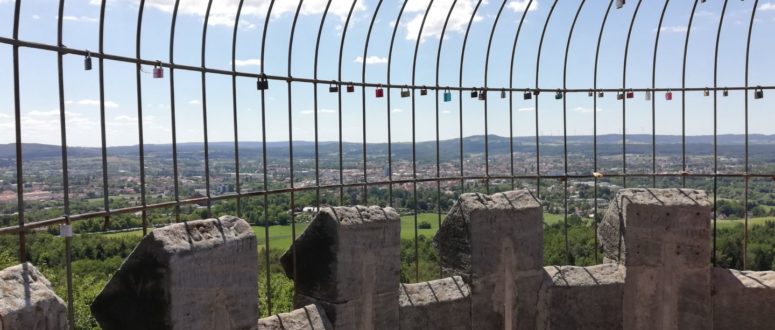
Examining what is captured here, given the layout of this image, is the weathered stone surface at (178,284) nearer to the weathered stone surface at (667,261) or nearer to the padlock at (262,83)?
the padlock at (262,83)

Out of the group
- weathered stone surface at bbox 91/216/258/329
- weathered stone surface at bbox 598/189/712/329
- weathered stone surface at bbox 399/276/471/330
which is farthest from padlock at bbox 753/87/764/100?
weathered stone surface at bbox 91/216/258/329

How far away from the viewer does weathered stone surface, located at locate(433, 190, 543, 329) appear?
26.0 ft

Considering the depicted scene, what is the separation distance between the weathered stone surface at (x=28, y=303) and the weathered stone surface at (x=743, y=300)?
25.8 feet

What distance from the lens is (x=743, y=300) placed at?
8312mm

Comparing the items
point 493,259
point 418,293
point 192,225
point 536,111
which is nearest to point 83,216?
point 192,225

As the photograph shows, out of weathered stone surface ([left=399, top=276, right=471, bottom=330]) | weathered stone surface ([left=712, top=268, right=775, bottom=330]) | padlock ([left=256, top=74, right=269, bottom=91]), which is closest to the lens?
padlock ([left=256, top=74, right=269, bottom=91])

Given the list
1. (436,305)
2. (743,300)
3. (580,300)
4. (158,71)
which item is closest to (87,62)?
(158,71)

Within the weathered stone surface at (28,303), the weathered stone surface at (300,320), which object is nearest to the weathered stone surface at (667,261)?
the weathered stone surface at (300,320)

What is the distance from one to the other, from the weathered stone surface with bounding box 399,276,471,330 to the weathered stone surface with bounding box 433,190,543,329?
0.16m

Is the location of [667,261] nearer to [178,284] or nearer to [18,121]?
[178,284]

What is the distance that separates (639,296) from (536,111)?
2.89 m

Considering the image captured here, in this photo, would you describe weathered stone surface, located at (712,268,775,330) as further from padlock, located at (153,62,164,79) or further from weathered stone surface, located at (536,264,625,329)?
padlock, located at (153,62,164,79)

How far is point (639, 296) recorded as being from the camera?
8.42m

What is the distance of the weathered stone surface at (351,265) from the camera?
673 centimetres
